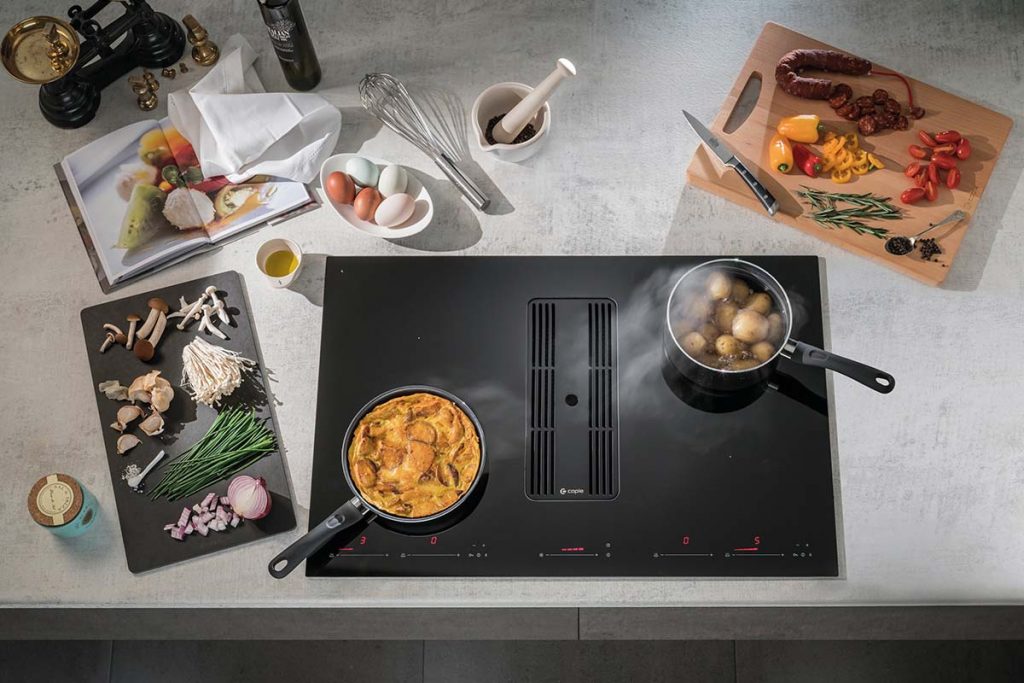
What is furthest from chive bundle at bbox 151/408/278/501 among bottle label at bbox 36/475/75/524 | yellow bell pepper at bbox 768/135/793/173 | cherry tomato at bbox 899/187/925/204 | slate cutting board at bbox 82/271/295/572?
cherry tomato at bbox 899/187/925/204

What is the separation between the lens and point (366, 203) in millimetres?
1246

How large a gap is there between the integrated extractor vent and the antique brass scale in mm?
791

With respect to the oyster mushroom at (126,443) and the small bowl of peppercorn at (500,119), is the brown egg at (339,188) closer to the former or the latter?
Result: the small bowl of peppercorn at (500,119)

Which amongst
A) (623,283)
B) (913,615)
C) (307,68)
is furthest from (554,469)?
(307,68)

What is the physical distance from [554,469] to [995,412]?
663mm

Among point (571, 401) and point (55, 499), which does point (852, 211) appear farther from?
point (55, 499)

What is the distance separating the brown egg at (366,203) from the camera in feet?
4.09

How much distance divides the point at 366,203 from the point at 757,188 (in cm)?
62

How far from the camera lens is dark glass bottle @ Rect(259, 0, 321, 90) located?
1.18 metres

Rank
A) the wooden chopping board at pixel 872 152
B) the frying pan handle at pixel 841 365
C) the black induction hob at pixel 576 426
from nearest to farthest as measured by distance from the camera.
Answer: the frying pan handle at pixel 841 365 < the black induction hob at pixel 576 426 < the wooden chopping board at pixel 872 152

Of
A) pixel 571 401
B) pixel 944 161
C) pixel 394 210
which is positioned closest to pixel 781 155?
pixel 944 161

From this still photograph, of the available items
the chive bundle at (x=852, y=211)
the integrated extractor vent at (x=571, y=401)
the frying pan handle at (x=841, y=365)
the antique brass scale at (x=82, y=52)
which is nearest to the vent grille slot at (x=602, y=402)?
the integrated extractor vent at (x=571, y=401)

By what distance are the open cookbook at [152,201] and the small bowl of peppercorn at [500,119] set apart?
1.00 ft

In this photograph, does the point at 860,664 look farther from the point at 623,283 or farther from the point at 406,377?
the point at 406,377
